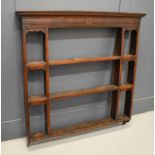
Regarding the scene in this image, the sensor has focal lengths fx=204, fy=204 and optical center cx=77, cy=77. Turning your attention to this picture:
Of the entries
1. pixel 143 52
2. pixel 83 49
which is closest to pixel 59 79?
pixel 83 49

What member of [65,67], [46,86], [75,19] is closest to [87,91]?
[65,67]

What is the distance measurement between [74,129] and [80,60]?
27.0 inches

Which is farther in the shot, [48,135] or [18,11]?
[48,135]

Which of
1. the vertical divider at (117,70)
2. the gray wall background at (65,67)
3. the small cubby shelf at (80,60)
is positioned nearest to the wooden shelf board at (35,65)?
the small cubby shelf at (80,60)

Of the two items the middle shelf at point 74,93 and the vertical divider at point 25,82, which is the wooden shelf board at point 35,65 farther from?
the middle shelf at point 74,93

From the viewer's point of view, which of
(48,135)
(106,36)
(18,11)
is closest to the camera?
(18,11)

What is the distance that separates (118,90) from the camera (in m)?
2.07

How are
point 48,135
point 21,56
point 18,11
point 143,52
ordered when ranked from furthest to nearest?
point 143,52
point 48,135
point 21,56
point 18,11

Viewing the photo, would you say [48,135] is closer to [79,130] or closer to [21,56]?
[79,130]

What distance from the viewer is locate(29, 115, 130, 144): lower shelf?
1.86 metres

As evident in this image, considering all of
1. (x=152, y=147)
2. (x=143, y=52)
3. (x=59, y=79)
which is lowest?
(x=152, y=147)

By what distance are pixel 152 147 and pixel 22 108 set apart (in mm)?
1276

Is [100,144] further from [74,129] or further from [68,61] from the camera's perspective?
[68,61]

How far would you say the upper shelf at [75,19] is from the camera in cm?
156
